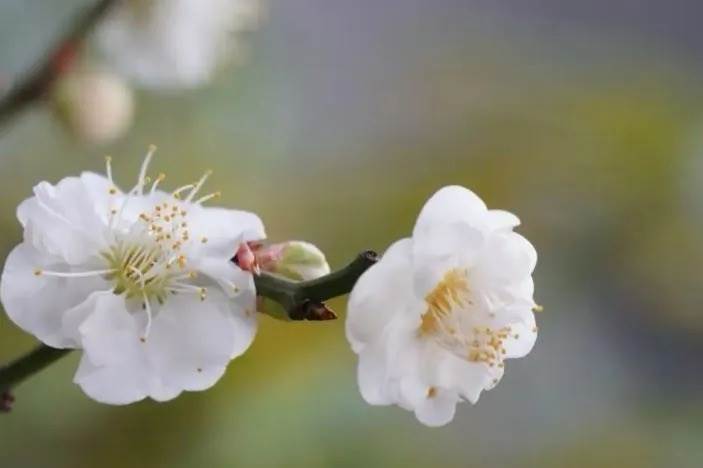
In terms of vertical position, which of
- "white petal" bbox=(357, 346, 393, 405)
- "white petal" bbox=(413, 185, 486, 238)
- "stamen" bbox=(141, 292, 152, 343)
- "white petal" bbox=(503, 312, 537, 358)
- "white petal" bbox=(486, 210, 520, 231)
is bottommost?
"stamen" bbox=(141, 292, 152, 343)

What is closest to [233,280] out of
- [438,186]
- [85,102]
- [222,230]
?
[222,230]

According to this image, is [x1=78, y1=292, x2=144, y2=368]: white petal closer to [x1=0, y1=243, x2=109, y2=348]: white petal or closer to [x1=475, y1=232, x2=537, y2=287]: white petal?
[x1=0, y1=243, x2=109, y2=348]: white petal

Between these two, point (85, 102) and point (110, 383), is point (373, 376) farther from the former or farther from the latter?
point (85, 102)

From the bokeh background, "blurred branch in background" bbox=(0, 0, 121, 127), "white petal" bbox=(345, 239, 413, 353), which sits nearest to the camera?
"white petal" bbox=(345, 239, 413, 353)

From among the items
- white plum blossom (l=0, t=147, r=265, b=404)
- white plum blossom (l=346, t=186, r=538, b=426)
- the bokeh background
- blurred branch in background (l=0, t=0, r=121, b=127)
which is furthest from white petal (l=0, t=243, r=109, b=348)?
the bokeh background

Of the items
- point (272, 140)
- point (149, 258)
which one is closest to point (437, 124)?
point (272, 140)

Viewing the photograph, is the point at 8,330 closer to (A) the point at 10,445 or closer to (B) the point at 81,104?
(A) the point at 10,445
